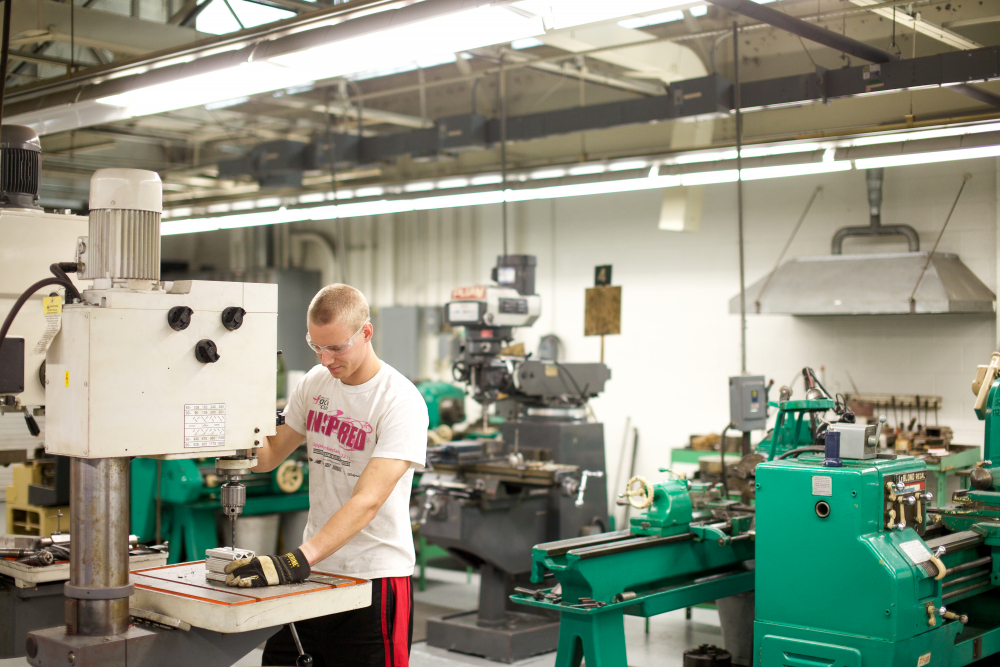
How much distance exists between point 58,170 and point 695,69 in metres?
5.55

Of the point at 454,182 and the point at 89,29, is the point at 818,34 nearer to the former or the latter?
the point at 454,182

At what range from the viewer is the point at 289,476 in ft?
17.9

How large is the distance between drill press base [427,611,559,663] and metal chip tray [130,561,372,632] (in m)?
2.67

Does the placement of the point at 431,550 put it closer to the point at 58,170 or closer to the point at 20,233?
the point at 20,233

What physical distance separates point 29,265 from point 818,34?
10.7 feet

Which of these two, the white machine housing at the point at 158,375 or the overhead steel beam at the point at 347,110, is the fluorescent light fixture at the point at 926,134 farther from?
the white machine housing at the point at 158,375

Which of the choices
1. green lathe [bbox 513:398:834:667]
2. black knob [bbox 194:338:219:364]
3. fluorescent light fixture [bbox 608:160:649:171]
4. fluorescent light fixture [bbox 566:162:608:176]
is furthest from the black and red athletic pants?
fluorescent light fixture [bbox 566:162:608:176]

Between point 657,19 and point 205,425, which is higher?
point 657,19

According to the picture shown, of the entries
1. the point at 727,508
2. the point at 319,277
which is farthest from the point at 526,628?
the point at 319,277

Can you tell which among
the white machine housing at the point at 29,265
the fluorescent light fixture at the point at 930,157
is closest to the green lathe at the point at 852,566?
the fluorescent light fixture at the point at 930,157

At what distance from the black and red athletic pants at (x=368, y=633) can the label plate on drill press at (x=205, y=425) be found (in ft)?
2.05

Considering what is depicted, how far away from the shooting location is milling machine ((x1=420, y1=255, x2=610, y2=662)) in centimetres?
459

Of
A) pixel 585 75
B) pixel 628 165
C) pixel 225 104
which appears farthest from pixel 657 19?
pixel 225 104

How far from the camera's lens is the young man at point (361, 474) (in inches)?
88.1
